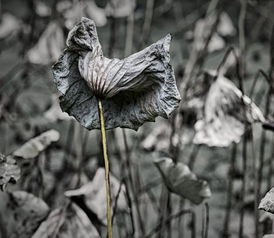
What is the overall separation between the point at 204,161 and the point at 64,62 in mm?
998

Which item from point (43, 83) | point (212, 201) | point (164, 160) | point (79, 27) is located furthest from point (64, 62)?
point (43, 83)

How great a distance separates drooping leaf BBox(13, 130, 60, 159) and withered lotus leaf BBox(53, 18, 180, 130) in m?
0.16

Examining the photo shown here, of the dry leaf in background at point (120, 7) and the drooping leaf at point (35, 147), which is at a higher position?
the dry leaf in background at point (120, 7)

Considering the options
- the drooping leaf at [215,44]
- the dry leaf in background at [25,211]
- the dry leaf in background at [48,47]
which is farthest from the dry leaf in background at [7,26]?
the dry leaf in background at [25,211]

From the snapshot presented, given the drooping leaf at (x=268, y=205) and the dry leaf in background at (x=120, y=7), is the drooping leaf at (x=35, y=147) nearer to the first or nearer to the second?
the drooping leaf at (x=268, y=205)

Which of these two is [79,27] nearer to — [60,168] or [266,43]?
[60,168]

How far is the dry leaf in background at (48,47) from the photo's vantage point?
120cm

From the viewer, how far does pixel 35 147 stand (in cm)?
70

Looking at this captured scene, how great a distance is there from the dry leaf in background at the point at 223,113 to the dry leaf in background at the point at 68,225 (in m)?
0.20

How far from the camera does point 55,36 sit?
122 centimetres

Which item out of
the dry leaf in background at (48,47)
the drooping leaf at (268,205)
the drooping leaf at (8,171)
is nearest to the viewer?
the drooping leaf at (268,205)

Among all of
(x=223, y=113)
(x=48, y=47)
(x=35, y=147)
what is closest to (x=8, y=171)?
(x=35, y=147)

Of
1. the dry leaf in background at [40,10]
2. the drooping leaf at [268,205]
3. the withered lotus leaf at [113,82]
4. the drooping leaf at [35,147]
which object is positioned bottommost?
the drooping leaf at [268,205]

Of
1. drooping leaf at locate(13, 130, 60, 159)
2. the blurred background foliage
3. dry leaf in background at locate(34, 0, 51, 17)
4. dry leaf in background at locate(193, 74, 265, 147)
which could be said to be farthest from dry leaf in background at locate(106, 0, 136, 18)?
drooping leaf at locate(13, 130, 60, 159)
